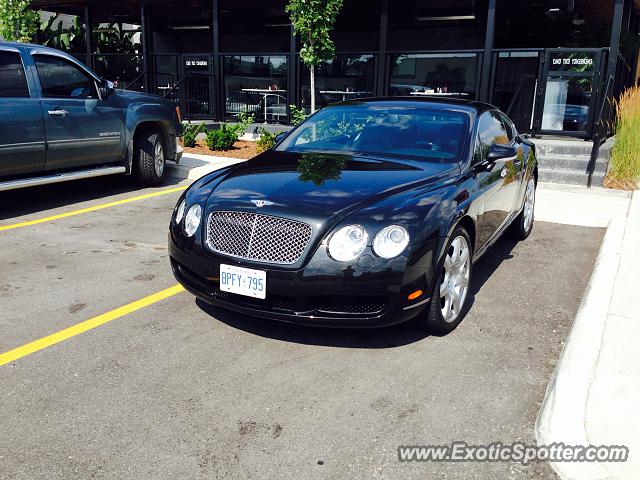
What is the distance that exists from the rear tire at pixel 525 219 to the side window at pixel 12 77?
230 inches

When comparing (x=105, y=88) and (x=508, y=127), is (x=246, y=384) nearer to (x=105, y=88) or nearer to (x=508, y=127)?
(x=508, y=127)

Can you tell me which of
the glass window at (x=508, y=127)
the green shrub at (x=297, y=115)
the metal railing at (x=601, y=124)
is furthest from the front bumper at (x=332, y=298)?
the green shrub at (x=297, y=115)

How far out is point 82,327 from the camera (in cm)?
415

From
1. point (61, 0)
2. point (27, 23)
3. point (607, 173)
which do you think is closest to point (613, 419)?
point (607, 173)

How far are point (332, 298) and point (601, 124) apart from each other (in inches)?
344

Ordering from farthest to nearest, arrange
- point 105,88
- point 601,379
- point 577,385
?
point 105,88
point 601,379
point 577,385

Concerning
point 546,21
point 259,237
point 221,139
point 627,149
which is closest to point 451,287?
point 259,237

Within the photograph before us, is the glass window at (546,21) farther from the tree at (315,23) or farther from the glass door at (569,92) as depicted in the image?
the tree at (315,23)

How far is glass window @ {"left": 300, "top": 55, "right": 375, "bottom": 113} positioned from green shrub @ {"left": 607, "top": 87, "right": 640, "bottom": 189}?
18.5ft

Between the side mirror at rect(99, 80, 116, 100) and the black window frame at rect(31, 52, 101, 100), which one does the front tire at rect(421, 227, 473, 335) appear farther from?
the side mirror at rect(99, 80, 116, 100)

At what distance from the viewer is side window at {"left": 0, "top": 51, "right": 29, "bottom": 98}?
6.91m

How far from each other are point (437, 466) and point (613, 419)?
0.96 metres

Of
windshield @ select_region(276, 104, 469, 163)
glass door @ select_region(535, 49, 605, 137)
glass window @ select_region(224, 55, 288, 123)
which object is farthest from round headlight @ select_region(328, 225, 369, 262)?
glass window @ select_region(224, 55, 288, 123)

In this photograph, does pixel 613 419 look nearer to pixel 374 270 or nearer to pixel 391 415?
pixel 391 415
